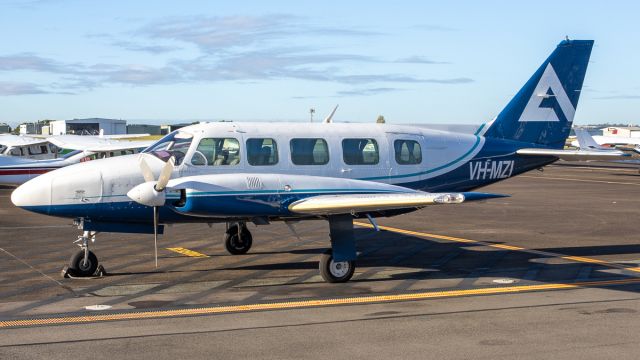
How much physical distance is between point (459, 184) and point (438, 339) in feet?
27.6

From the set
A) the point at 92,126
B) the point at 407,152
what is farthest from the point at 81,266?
the point at 92,126

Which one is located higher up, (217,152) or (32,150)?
(217,152)

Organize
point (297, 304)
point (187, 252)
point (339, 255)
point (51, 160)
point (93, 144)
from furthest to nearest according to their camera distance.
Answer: point (93, 144) < point (51, 160) < point (187, 252) < point (339, 255) < point (297, 304)

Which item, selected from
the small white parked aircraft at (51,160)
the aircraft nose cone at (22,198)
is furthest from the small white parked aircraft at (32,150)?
the aircraft nose cone at (22,198)

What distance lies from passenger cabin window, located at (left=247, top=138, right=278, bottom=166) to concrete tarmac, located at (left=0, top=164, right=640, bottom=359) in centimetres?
238

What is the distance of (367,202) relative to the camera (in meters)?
14.1

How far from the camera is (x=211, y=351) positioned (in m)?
9.80

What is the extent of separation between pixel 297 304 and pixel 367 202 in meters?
2.44

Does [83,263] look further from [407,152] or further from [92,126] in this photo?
[92,126]

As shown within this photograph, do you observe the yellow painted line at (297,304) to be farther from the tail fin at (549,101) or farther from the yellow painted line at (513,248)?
the tail fin at (549,101)

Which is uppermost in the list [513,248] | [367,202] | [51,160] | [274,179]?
[274,179]

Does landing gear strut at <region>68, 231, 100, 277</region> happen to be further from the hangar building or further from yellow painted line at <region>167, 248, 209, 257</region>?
the hangar building

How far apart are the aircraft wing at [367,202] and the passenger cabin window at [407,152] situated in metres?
2.61

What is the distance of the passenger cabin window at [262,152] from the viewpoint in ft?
52.0
